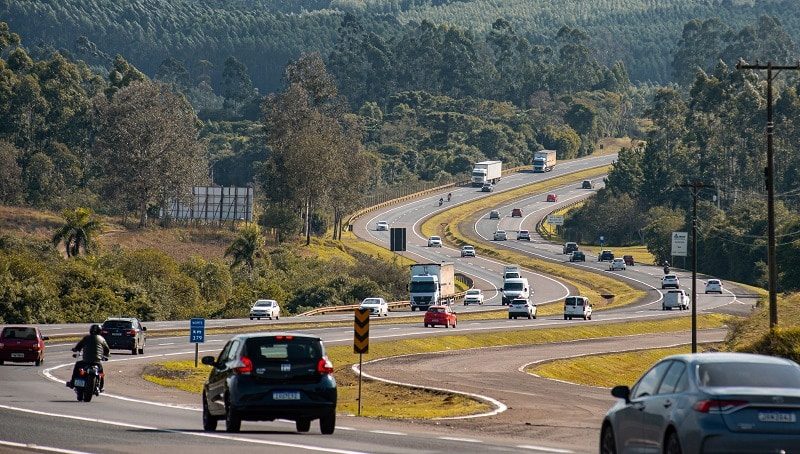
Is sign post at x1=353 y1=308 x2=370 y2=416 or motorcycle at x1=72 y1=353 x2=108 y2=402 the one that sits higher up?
sign post at x1=353 y1=308 x2=370 y2=416

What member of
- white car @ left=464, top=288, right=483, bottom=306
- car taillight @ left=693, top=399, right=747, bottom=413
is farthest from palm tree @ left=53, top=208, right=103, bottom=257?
car taillight @ left=693, top=399, right=747, bottom=413

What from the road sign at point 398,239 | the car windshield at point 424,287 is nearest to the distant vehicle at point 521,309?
the car windshield at point 424,287

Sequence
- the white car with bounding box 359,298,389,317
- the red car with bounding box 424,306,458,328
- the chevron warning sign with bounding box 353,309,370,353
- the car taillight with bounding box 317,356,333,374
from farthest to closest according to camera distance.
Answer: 1. the white car with bounding box 359,298,389,317
2. the red car with bounding box 424,306,458,328
3. the chevron warning sign with bounding box 353,309,370,353
4. the car taillight with bounding box 317,356,333,374

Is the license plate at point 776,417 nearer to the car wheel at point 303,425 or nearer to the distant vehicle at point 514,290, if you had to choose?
the car wheel at point 303,425

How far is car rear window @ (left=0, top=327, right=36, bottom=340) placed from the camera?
50500mm

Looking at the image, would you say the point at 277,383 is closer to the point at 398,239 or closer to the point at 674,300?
the point at 674,300

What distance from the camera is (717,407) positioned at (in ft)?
51.9

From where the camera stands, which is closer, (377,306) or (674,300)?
(377,306)

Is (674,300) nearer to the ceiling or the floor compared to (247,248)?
nearer to the floor

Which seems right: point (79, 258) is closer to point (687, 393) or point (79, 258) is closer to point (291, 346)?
point (291, 346)

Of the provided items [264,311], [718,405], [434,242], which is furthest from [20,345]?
[434,242]

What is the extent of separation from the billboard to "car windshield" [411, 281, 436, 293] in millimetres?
37760

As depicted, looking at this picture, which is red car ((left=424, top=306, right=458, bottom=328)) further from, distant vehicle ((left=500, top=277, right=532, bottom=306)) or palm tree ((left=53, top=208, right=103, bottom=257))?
palm tree ((left=53, top=208, right=103, bottom=257))

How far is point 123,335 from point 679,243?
300 ft
